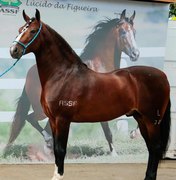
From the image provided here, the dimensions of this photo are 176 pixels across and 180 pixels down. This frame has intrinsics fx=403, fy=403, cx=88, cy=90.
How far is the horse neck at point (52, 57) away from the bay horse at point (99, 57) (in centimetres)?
146

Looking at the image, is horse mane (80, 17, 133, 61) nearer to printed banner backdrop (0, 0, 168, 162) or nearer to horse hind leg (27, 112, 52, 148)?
printed banner backdrop (0, 0, 168, 162)

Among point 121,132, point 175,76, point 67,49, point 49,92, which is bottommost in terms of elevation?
point 121,132

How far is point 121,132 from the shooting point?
5910mm

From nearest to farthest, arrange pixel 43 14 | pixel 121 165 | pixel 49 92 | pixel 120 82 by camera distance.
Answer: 1. pixel 49 92
2. pixel 120 82
3. pixel 43 14
4. pixel 121 165

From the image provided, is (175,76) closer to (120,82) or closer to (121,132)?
(121,132)

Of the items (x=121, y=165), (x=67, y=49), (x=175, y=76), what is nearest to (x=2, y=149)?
(x=121, y=165)

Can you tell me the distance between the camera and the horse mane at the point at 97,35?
18.6ft

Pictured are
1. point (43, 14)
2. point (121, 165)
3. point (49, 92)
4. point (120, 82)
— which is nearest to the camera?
point (49, 92)

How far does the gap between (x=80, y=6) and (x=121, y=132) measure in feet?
6.25

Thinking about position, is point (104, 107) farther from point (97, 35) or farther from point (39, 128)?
point (97, 35)

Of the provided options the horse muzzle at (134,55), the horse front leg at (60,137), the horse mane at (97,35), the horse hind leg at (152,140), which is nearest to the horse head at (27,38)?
the horse front leg at (60,137)

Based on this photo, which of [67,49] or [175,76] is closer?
[67,49]

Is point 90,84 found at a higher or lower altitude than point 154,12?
lower

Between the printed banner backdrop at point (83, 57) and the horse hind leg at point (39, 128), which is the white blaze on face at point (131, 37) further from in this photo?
the horse hind leg at point (39, 128)
